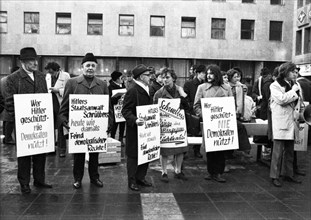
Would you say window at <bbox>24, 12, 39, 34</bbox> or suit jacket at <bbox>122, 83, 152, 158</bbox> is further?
window at <bbox>24, 12, 39, 34</bbox>

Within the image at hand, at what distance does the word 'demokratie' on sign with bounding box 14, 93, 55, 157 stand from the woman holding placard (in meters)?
2.62

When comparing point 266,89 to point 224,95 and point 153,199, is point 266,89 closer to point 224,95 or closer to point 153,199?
point 224,95

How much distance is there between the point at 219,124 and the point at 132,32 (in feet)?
78.7

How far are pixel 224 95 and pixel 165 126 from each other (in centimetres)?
121

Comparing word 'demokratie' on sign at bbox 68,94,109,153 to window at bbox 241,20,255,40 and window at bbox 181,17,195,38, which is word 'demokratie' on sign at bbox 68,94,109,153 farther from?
window at bbox 241,20,255,40

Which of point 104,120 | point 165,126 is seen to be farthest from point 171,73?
point 104,120

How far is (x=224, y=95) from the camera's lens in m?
7.02

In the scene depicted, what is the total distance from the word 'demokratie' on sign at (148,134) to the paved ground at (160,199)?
562 mm

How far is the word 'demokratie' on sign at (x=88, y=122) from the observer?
6.33 m

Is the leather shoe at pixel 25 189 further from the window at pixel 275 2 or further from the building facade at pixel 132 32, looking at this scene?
the window at pixel 275 2

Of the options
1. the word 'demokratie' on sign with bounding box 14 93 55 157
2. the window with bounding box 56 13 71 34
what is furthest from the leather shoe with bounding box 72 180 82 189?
the window with bounding box 56 13 71 34

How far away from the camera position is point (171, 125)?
7023mm

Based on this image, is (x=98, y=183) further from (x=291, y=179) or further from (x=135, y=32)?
(x=135, y=32)

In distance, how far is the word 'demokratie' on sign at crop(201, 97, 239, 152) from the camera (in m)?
6.84
